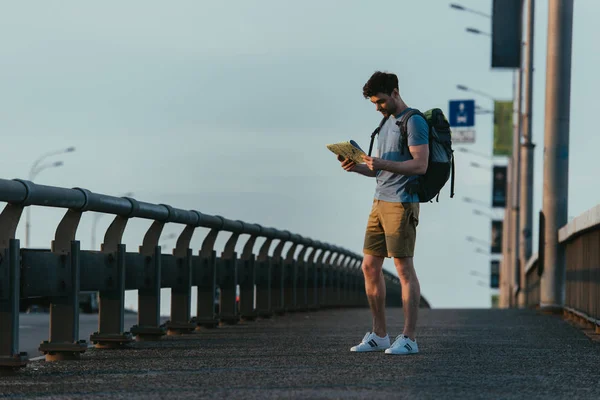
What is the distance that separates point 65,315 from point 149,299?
8.24ft

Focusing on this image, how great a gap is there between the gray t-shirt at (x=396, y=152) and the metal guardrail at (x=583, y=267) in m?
2.93

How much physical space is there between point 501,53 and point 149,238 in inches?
1237

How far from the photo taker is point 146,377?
848 cm

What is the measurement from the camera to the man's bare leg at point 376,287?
1045cm

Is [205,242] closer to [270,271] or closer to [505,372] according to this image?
[270,271]

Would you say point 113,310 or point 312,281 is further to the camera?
point 312,281

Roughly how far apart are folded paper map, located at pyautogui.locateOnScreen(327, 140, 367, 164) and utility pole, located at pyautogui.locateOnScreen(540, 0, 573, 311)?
10.6m

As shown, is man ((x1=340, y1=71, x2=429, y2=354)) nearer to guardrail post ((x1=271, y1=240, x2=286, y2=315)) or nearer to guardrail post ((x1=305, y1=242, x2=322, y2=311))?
guardrail post ((x1=271, y1=240, x2=286, y2=315))

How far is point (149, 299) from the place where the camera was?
12516 millimetres

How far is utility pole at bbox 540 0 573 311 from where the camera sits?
20.3 m

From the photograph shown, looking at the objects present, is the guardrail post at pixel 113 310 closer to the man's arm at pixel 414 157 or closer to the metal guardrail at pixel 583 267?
the man's arm at pixel 414 157

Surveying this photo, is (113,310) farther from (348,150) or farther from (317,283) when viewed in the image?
(317,283)

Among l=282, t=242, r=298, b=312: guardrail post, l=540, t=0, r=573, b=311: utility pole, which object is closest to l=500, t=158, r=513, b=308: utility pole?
l=282, t=242, r=298, b=312: guardrail post

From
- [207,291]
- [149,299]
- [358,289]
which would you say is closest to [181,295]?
[207,291]
